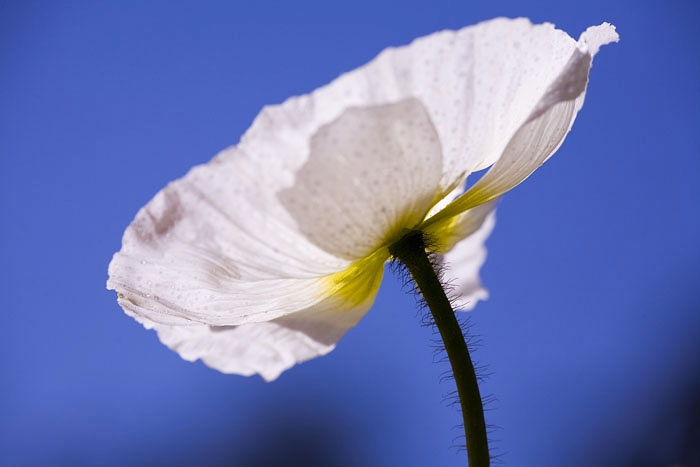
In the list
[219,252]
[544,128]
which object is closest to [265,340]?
[219,252]

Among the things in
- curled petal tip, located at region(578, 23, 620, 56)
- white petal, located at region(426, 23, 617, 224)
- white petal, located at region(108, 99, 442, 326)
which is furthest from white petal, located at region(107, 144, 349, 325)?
curled petal tip, located at region(578, 23, 620, 56)

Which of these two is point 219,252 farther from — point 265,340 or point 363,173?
point 265,340

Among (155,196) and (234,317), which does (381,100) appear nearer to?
(155,196)

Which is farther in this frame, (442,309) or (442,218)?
(442,218)

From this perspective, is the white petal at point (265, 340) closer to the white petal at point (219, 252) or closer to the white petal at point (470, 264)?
the white petal at point (219, 252)

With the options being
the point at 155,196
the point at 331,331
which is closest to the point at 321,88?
the point at 155,196

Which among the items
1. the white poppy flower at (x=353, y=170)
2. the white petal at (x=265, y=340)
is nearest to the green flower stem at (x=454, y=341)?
the white poppy flower at (x=353, y=170)
